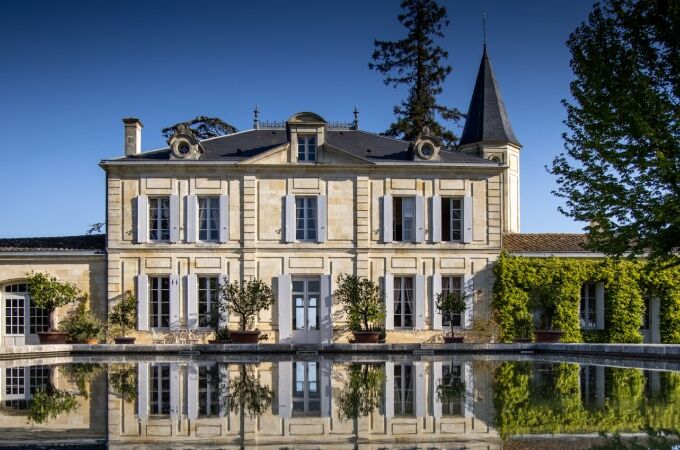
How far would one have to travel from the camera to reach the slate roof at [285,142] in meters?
27.0

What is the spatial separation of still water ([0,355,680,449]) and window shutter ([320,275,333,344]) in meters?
7.89

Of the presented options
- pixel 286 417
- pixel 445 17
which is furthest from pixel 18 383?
pixel 445 17

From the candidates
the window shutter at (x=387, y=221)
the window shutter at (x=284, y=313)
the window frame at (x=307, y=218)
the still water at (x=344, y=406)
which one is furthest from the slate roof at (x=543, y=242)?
the still water at (x=344, y=406)

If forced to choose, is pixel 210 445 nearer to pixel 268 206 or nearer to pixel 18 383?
pixel 18 383

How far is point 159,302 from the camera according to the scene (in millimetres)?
26344

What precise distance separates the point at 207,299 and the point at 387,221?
5.81 meters

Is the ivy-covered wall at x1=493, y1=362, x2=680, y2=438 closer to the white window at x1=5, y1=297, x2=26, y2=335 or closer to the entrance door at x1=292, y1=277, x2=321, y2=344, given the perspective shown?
the entrance door at x1=292, y1=277, x2=321, y2=344

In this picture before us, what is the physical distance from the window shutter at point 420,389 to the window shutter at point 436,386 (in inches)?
5.3

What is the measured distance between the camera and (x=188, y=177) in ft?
87.1

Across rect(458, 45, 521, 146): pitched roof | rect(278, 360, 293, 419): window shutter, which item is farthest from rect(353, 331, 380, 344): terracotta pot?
rect(458, 45, 521, 146): pitched roof

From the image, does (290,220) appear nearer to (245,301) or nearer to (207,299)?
(245,301)

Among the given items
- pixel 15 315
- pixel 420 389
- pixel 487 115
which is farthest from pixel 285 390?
pixel 487 115

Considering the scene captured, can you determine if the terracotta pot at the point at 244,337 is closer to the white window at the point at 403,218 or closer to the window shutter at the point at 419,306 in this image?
the window shutter at the point at 419,306

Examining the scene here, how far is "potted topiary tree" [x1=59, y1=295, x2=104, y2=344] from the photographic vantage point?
83.2 feet
